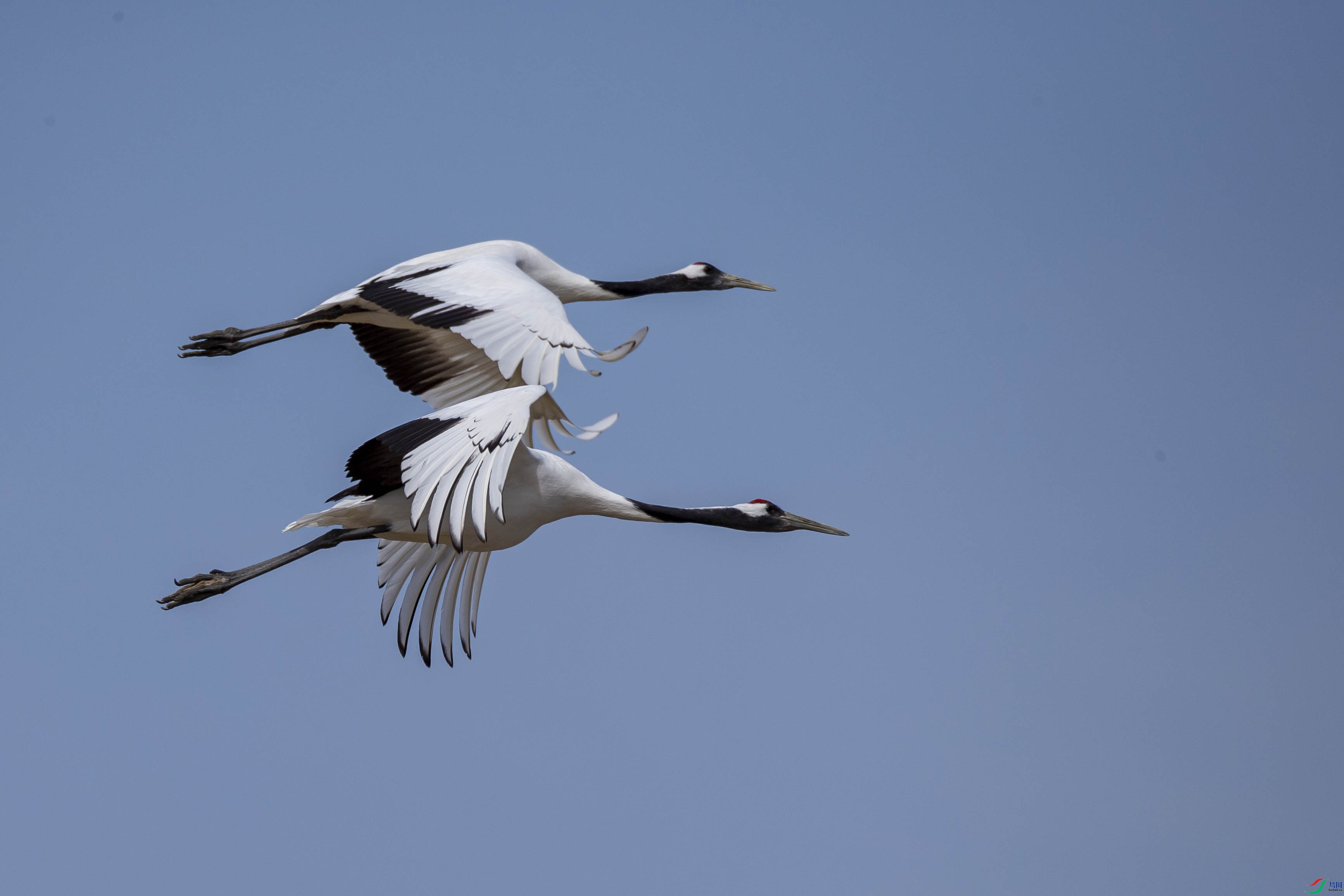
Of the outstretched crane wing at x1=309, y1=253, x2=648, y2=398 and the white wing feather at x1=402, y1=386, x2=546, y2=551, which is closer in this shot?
the white wing feather at x1=402, y1=386, x2=546, y2=551

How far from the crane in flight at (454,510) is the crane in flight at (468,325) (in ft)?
1.09

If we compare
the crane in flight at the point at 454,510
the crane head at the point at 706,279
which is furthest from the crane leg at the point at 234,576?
the crane head at the point at 706,279

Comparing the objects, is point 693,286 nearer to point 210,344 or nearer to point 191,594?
point 210,344

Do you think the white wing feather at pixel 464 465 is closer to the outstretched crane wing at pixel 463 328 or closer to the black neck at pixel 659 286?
the outstretched crane wing at pixel 463 328

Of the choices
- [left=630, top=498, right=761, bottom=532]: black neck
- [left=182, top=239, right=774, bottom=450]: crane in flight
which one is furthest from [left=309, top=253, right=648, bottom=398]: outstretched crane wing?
[left=630, top=498, right=761, bottom=532]: black neck

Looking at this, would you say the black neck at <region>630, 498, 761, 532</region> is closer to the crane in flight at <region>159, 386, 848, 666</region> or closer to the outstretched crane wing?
the crane in flight at <region>159, 386, 848, 666</region>

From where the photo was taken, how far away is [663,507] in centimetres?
1384

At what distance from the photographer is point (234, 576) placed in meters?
13.4

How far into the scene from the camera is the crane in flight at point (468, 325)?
12133 mm

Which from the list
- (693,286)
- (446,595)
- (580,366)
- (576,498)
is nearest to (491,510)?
(580,366)

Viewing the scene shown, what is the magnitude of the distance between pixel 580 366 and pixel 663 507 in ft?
7.38

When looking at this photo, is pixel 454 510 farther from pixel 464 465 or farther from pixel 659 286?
pixel 659 286

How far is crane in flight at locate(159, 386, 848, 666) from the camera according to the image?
10.8m

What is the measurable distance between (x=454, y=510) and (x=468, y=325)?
2.18 metres
